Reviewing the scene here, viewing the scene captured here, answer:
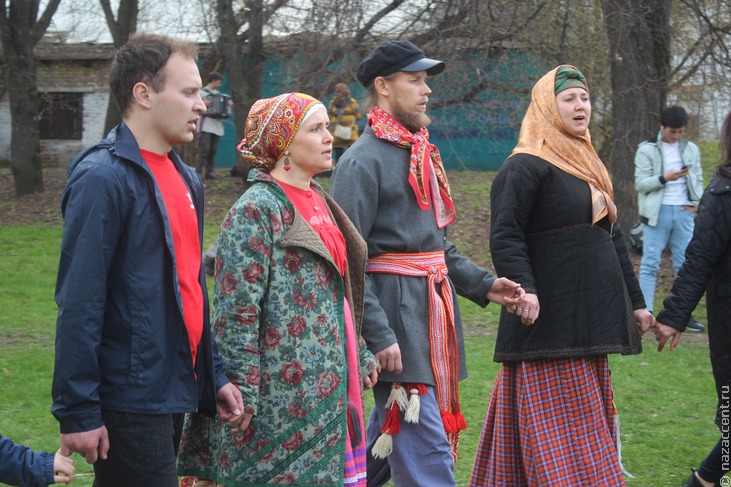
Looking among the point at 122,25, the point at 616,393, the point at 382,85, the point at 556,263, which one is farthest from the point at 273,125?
the point at 122,25

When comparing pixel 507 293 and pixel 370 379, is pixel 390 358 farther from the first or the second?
pixel 507 293

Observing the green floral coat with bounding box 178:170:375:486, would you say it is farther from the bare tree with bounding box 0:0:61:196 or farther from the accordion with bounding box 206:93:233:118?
the bare tree with bounding box 0:0:61:196

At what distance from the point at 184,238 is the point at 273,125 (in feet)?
2.35

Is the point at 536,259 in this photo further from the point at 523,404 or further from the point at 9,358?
the point at 9,358

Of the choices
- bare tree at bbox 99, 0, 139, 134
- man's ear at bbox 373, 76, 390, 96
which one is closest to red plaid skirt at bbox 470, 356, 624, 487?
man's ear at bbox 373, 76, 390, 96

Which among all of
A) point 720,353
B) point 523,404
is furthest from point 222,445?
point 720,353

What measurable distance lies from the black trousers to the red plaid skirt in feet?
6.47

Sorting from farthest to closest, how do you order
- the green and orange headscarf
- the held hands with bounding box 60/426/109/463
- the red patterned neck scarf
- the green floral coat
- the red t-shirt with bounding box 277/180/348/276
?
1. the green and orange headscarf
2. the red patterned neck scarf
3. the red t-shirt with bounding box 277/180/348/276
4. the green floral coat
5. the held hands with bounding box 60/426/109/463

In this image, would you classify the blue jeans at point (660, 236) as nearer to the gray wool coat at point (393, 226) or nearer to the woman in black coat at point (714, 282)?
the woman in black coat at point (714, 282)

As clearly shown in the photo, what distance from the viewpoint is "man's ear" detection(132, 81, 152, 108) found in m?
2.97

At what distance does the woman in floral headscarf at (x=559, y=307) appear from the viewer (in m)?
4.27

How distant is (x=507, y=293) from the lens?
4.18 meters

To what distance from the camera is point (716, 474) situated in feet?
15.9

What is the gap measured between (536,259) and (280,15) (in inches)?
340
